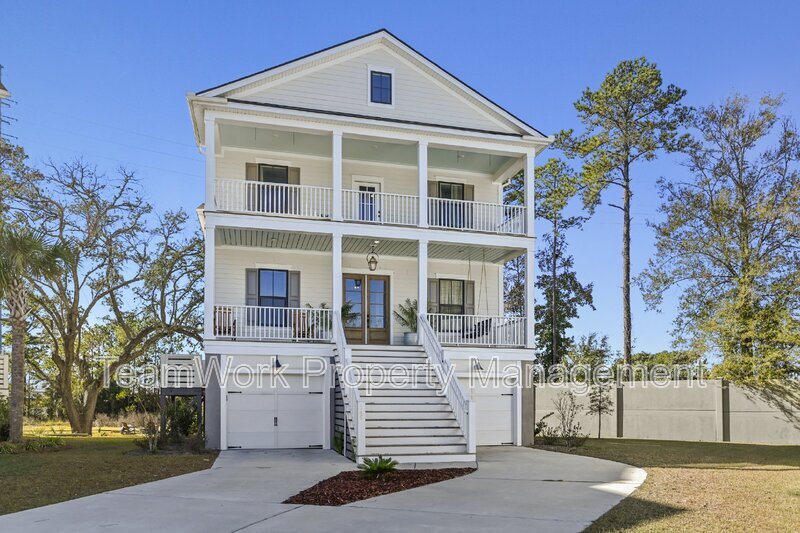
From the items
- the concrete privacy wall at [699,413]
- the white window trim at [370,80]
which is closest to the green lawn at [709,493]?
the concrete privacy wall at [699,413]

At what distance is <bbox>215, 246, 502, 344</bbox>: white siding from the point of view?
2048 centimetres

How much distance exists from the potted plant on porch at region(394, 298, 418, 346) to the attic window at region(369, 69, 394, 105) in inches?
227

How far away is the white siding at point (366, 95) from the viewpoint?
19.6 metres

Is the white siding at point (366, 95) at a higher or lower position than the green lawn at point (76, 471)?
higher

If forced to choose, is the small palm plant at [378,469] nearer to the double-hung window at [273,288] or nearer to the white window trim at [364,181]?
the double-hung window at [273,288]

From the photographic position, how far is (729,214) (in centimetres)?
2561

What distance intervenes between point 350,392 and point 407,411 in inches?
51.6

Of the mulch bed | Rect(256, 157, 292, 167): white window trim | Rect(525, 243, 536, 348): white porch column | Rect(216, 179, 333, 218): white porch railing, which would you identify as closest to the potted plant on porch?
Rect(525, 243, 536, 348): white porch column

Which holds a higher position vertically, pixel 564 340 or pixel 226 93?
pixel 226 93

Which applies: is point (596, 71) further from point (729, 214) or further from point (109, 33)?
point (109, 33)

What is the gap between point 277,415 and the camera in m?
18.4

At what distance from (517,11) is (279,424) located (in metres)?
12.8

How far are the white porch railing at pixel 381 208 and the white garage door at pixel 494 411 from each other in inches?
189

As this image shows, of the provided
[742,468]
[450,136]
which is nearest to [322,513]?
[742,468]
